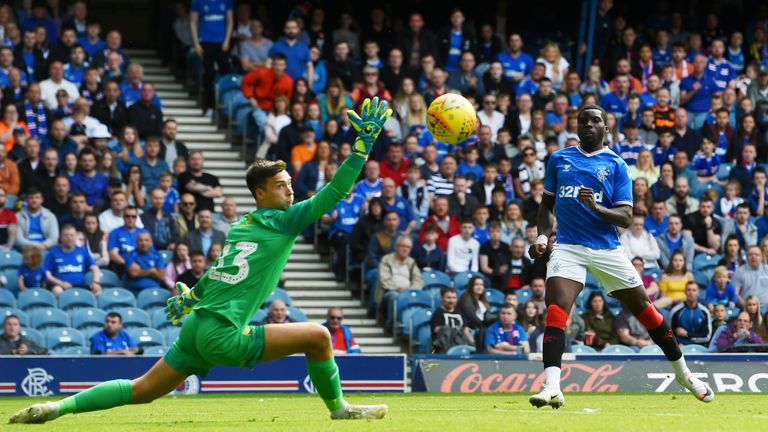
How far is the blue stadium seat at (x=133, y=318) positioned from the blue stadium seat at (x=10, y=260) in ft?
5.08

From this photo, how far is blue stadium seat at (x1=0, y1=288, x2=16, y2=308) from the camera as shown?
17.1 m

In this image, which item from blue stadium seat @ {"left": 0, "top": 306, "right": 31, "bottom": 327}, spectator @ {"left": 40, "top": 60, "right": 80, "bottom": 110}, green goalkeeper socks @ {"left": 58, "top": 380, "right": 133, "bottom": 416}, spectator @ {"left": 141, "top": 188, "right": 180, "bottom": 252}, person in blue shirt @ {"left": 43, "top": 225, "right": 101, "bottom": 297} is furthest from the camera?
spectator @ {"left": 40, "top": 60, "right": 80, "bottom": 110}

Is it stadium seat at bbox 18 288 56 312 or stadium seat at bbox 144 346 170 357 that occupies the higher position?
stadium seat at bbox 18 288 56 312

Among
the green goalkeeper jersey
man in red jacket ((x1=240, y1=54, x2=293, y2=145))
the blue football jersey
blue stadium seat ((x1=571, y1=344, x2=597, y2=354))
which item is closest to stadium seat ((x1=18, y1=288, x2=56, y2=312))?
man in red jacket ((x1=240, y1=54, x2=293, y2=145))

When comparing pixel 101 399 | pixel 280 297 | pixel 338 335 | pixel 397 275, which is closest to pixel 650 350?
pixel 397 275

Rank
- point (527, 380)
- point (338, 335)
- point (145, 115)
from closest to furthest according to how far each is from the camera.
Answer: point (527, 380) → point (338, 335) → point (145, 115)

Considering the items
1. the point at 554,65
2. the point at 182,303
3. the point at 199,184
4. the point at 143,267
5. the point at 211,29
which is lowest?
the point at 143,267

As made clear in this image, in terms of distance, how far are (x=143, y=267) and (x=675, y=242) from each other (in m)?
7.86

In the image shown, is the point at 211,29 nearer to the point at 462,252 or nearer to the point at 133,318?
the point at 462,252

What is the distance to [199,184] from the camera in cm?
1948

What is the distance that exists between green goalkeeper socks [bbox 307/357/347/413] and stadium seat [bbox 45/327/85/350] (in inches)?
324

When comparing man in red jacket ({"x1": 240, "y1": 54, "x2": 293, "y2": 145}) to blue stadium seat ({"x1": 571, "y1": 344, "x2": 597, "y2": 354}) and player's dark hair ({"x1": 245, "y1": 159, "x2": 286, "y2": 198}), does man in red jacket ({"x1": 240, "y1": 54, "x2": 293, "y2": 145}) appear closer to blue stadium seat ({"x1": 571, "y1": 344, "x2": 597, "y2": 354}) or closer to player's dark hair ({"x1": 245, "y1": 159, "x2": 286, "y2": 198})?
blue stadium seat ({"x1": 571, "y1": 344, "x2": 597, "y2": 354})

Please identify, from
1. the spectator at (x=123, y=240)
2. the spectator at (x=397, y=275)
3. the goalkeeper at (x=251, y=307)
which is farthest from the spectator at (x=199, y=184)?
the goalkeeper at (x=251, y=307)

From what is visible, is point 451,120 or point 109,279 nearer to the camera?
point 451,120
